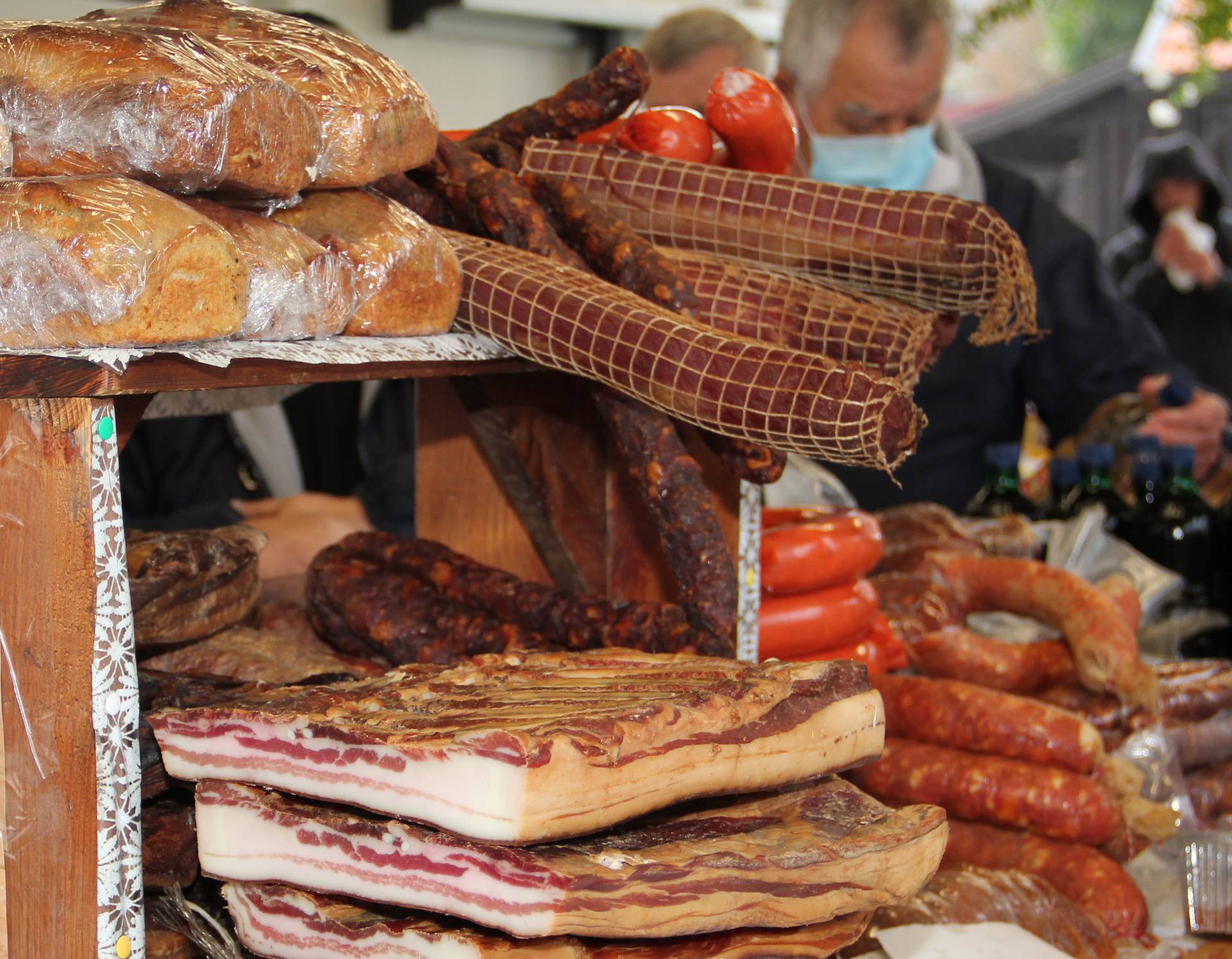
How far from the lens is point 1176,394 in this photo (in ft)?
12.4

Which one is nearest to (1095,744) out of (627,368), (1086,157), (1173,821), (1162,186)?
(1173,821)

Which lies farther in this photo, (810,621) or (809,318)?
(810,621)

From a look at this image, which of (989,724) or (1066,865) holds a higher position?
(989,724)

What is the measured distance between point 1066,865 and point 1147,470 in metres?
1.55

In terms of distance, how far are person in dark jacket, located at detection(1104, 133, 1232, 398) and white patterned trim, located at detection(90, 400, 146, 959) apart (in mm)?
6225

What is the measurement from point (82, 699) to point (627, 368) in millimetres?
651

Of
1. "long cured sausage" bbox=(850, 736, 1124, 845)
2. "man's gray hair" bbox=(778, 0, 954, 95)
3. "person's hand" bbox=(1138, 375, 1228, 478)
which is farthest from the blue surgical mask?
"long cured sausage" bbox=(850, 736, 1124, 845)

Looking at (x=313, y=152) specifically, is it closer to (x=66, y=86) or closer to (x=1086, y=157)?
(x=66, y=86)

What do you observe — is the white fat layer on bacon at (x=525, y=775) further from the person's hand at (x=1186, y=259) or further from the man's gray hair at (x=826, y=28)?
the person's hand at (x=1186, y=259)

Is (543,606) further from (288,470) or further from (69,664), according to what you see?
(288,470)

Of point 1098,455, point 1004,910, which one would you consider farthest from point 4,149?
point 1098,455

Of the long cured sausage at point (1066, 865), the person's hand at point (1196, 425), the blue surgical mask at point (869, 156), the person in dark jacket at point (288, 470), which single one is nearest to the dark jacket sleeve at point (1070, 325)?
the person's hand at point (1196, 425)

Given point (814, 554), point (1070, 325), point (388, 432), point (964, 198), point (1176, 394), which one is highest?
point (964, 198)

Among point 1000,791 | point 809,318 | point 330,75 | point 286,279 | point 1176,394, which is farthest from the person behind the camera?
point 1176,394
